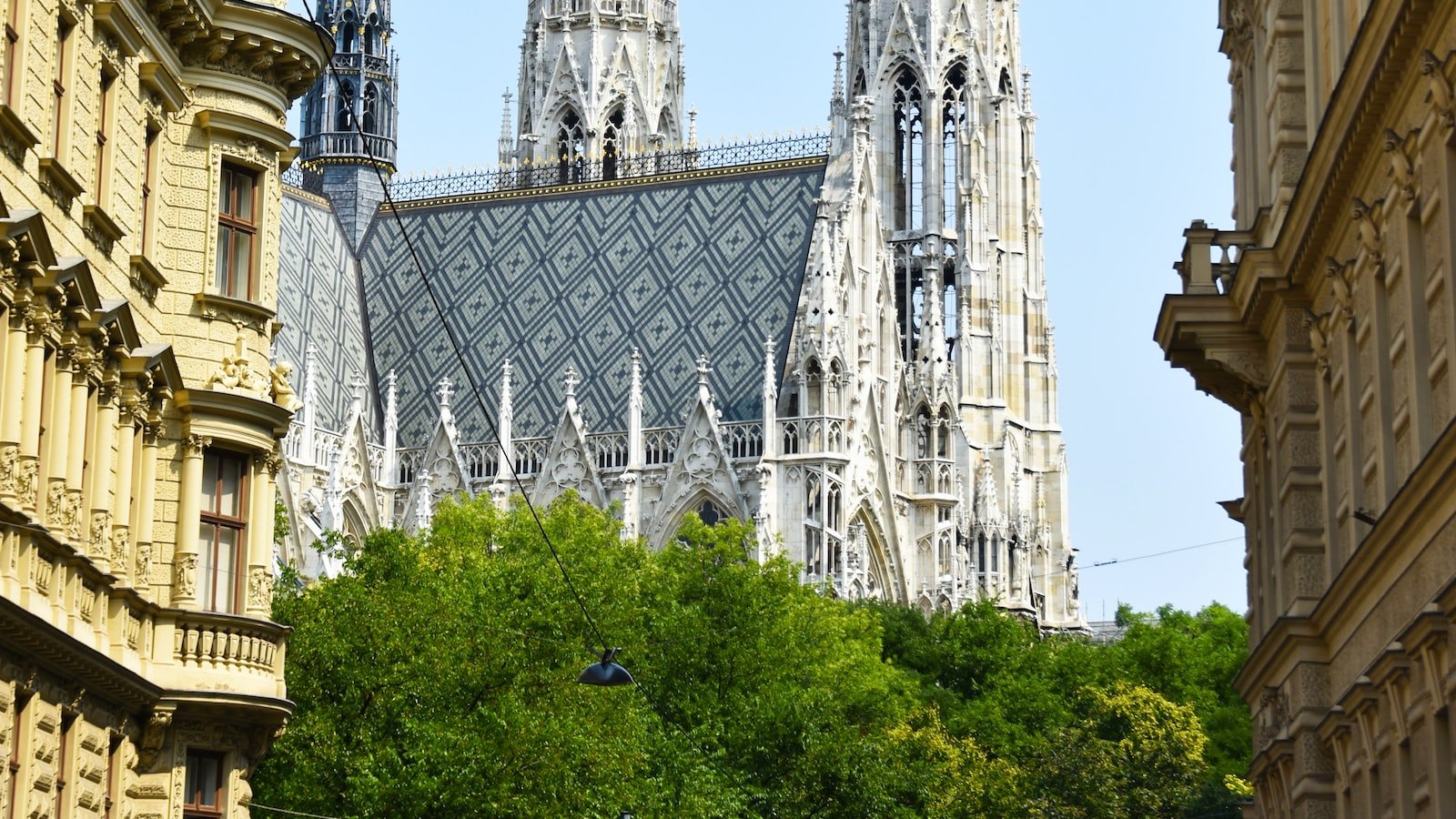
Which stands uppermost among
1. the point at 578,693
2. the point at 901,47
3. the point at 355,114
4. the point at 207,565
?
the point at 901,47

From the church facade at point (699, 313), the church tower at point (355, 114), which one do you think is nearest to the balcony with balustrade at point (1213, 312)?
the church facade at point (699, 313)

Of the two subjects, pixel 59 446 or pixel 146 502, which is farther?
pixel 146 502

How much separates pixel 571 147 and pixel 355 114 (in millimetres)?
7076

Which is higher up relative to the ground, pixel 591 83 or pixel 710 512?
pixel 591 83

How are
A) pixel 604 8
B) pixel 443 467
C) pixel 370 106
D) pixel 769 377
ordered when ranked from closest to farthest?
pixel 769 377
pixel 443 467
pixel 370 106
pixel 604 8

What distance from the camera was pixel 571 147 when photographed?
9094 centimetres

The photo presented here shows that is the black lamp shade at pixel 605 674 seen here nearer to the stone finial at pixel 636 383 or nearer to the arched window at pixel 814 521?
the arched window at pixel 814 521

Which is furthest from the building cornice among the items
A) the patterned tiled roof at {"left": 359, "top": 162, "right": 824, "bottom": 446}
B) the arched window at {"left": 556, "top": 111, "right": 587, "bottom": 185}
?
the arched window at {"left": 556, "top": 111, "right": 587, "bottom": 185}

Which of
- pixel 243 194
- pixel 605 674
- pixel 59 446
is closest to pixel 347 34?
pixel 605 674

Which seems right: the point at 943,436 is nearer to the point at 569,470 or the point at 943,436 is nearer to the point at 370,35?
the point at 569,470

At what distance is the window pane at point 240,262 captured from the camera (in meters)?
28.5

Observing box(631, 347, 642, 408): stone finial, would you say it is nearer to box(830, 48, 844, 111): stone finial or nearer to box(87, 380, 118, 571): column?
box(830, 48, 844, 111): stone finial

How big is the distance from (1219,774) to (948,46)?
32166mm

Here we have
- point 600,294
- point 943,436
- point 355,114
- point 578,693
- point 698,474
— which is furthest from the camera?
point 355,114
